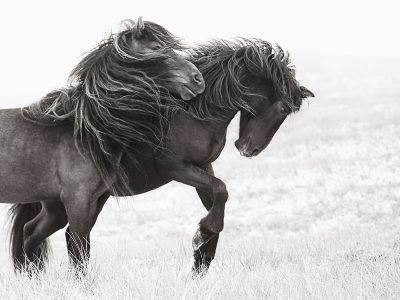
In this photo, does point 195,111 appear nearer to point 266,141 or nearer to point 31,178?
point 266,141

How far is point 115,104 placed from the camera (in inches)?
195

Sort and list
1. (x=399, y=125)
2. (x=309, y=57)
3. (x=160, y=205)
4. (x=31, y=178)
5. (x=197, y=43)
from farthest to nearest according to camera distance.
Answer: (x=309, y=57), (x=399, y=125), (x=160, y=205), (x=197, y=43), (x=31, y=178)

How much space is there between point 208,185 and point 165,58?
3.32 feet

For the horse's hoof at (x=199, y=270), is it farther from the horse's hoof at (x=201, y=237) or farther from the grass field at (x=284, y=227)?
the horse's hoof at (x=201, y=237)

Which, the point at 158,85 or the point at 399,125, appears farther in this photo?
the point at 399,125

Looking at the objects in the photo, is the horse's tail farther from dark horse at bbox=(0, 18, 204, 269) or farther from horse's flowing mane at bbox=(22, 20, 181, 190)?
horse's flowing mane at bbox=(22, 20, 181, 190)

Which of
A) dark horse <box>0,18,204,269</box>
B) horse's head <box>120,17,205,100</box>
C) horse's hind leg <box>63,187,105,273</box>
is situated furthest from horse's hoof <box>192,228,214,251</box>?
horse's head <box>120,17,205,100</box>

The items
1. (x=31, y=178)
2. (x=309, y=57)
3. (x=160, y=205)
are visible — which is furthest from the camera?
(x=309, y=57)

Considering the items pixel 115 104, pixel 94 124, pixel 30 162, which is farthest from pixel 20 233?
pixel 115 104

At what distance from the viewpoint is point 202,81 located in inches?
195

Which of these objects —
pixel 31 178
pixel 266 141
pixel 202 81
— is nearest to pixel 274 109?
pixel 266 141

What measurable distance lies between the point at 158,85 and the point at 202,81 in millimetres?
333

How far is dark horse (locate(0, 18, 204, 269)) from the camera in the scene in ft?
16.0

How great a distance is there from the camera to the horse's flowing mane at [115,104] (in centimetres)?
489
